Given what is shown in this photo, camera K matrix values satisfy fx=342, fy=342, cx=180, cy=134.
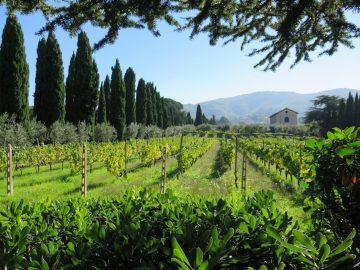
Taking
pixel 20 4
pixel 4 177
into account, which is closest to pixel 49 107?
pixel 4 177

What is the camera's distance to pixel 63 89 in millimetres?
Result: 29688

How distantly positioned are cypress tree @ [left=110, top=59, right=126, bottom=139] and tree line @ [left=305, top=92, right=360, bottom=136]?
1426 inches

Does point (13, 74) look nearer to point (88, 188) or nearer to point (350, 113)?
point (88, 188)

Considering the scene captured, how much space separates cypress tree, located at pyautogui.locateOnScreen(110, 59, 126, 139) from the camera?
38.1 meters

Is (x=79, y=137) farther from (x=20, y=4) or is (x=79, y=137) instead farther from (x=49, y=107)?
(x=20, y=4)

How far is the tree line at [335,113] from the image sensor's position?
5562cm

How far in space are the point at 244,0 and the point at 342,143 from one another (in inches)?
72.8

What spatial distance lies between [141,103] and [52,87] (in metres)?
19.5

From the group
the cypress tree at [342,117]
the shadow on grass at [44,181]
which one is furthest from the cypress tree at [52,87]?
the cypress tree at [342,117]

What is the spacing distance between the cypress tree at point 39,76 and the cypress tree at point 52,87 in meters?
0.34

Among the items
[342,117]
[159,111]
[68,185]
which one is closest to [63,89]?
[68,185]

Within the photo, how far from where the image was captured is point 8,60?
2492cm

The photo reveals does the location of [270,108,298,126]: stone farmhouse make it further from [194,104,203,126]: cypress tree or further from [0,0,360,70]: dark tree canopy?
[0,0,360,70]: dark tree canopy

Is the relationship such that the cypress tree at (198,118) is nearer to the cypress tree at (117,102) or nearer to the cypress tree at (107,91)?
the cypress tree at (107,91)
